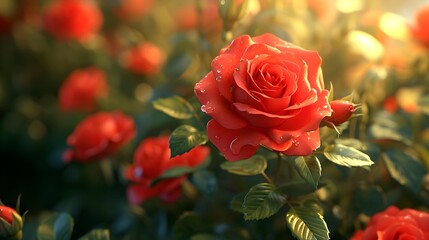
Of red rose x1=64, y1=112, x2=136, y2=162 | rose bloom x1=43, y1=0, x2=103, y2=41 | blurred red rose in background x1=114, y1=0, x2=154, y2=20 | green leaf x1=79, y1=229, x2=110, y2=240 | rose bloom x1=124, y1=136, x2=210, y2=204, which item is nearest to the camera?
green leaf x1=79, y1=229, x2=110, y2=240

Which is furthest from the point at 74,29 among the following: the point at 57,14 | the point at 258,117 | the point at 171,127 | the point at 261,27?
the point at 258,117

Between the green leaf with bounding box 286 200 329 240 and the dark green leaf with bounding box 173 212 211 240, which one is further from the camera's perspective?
the dark green leaf with bounding box 173 212 211 240

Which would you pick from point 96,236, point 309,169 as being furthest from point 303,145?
point 96,236

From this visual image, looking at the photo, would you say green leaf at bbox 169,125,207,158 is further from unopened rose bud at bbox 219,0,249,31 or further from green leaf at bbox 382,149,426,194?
green leaf at bbox 382,149,426,194

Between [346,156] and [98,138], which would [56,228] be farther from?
[346,156]

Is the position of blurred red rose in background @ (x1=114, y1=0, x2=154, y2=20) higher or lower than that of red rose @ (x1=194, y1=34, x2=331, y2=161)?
lower

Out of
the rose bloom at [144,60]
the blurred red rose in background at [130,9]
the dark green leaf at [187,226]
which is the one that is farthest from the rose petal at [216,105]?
the blurred red rose in background at [130,9]

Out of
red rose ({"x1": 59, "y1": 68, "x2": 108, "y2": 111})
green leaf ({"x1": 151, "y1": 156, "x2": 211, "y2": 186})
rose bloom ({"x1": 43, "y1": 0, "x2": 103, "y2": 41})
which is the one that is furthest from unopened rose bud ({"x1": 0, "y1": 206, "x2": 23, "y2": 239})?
rose bloom ({"x1": 43, "y1": 0, "x2": 103, "y2": 41})
